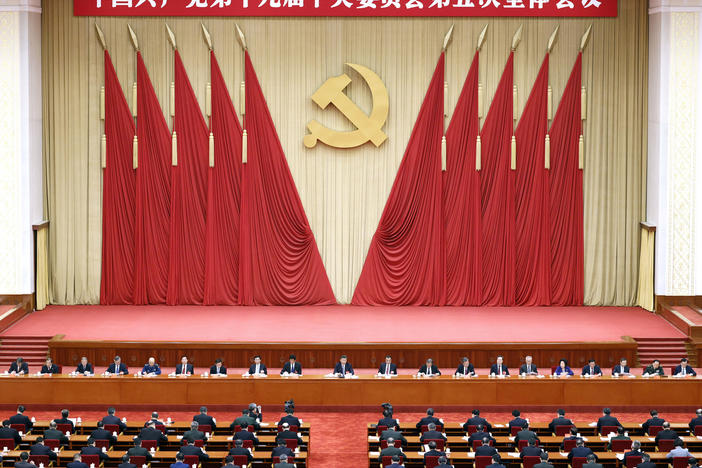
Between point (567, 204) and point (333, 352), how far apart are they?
5880 mm

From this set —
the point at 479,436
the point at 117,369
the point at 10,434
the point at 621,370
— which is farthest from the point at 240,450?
the point at 621,370

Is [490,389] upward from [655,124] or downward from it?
downward

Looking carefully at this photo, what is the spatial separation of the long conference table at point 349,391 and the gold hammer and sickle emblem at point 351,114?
21.3 ft

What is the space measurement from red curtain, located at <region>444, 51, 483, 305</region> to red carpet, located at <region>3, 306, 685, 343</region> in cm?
66

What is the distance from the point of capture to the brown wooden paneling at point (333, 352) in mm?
19125

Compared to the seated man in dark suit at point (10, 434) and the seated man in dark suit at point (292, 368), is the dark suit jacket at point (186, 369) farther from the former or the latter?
the seated man in dark suit at point (10, 434)

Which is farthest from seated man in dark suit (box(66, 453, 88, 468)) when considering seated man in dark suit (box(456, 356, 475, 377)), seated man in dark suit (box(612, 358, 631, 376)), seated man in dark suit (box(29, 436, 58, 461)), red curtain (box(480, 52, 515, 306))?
red curtain (box(480, 52, 515, 306))

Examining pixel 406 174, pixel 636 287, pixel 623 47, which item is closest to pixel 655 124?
pixel 623 47

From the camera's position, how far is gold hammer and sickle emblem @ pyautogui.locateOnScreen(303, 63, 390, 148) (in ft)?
72.6

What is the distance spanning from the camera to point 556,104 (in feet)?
73.3

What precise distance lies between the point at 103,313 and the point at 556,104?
914 centimetres

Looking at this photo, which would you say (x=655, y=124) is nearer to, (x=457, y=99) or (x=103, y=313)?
(x=457, y=99)

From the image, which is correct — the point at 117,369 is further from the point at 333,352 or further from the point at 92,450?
the point at 92,450

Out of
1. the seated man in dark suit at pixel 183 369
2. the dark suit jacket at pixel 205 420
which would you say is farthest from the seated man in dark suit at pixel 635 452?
the seated man in dark suit at pixel 183 369
